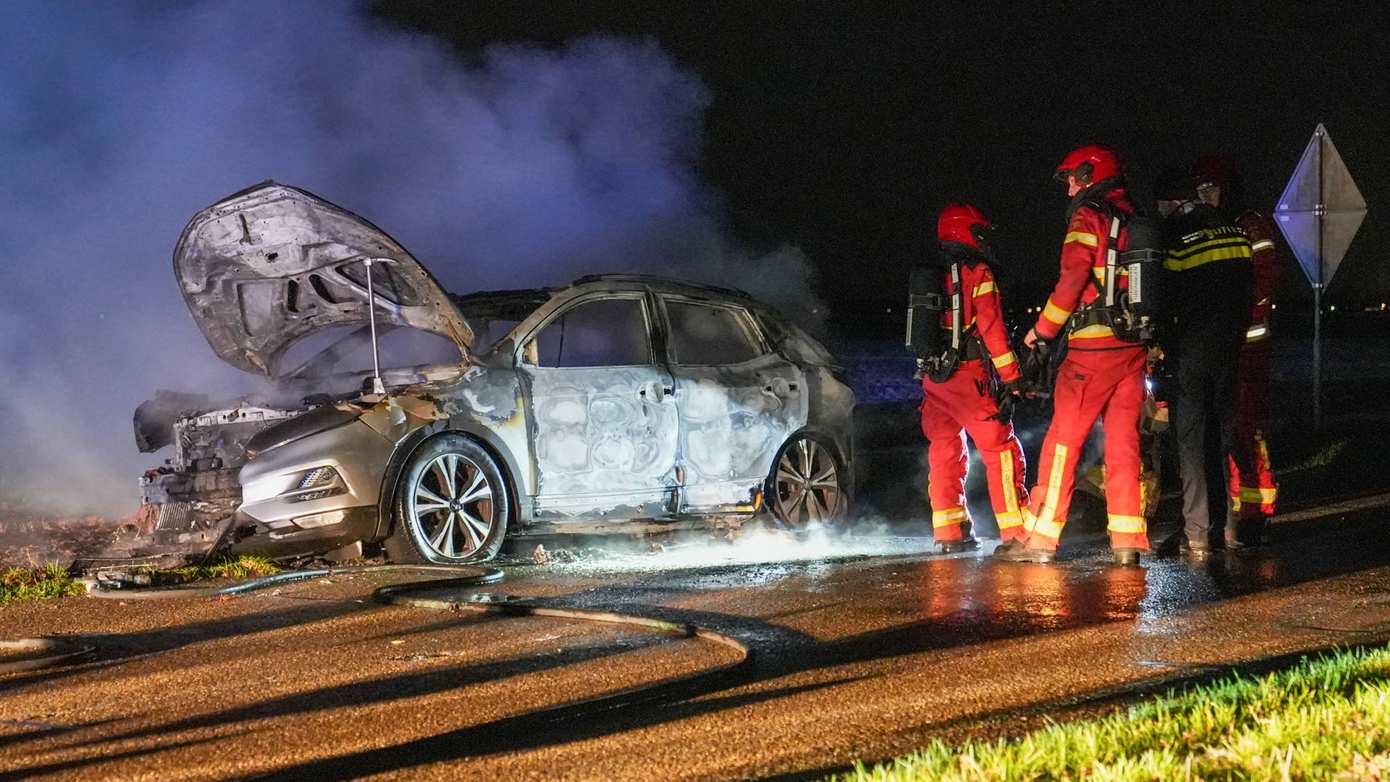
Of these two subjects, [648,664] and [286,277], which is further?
[286,277]

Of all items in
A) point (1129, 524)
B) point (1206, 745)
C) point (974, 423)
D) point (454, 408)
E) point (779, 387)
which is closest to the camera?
point (1206, 745)

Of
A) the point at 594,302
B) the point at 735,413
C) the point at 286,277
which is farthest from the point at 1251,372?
the point at 286,277

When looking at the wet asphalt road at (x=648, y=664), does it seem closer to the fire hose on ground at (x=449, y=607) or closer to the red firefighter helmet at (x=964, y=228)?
the fire hose on ground at (x=449, y=607)

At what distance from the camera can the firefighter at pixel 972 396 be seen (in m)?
8.18

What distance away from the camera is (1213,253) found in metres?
8.23

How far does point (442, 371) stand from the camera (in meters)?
8.27

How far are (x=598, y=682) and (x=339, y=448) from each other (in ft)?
10.4

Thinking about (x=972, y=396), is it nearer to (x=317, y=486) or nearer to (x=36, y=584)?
(x=317, y=486)

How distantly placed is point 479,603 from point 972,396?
315 centimetres

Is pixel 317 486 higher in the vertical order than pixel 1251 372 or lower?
lower

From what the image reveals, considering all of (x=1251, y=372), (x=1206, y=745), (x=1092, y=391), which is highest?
(x=1251, y=372)

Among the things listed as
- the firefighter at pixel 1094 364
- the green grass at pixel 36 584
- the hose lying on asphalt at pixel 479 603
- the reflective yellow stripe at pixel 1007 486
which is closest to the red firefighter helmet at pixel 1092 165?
the firefighter at pixel 1094 364

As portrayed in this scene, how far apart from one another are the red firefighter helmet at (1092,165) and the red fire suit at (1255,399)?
1.37 m

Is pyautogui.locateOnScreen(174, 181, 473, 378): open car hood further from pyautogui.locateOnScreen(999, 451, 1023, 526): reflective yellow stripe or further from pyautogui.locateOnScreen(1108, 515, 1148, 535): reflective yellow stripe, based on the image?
pyautogui.locateOnScreen(1108, 515, 1148, 535): reflective yellow stripe
